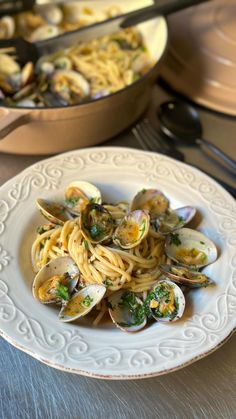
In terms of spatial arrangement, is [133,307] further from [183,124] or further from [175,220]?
[183,124]

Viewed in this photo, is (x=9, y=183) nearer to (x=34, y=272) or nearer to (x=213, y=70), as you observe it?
(x=34, y=272)

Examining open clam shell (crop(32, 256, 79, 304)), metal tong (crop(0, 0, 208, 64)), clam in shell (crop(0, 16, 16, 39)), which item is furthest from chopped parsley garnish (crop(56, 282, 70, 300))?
clam in shell (crop(0, 16, 16, 39))

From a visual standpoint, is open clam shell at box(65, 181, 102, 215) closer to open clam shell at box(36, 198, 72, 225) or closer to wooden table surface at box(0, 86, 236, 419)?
open clam shell at box(36, 198, 72, 225)

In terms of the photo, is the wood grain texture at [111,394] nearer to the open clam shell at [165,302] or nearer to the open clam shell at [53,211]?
the open clam shell at [165,302]

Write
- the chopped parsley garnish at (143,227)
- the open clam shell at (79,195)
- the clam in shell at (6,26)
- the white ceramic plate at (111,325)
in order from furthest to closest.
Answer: the clam in shell at (6,26), the open clam shell at (79,195), the chopped parsley garnish at (143,227), the white ceramic plate at (111,325)

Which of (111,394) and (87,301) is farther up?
(87,301)

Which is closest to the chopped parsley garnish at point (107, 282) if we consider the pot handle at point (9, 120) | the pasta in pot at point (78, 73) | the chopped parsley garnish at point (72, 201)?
the chopped parsley garnish at point (72, 201)

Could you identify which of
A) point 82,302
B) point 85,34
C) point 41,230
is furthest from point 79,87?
point 82,302

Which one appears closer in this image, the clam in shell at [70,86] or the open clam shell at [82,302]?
the open clam shell at [82,302]
